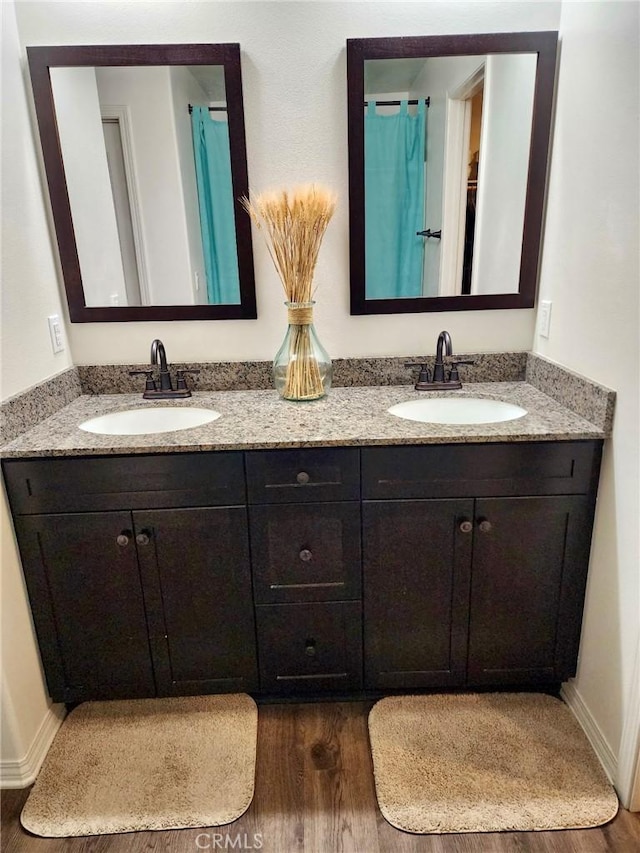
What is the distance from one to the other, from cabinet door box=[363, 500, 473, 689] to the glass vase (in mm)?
438

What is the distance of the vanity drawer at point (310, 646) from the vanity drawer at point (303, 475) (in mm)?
332

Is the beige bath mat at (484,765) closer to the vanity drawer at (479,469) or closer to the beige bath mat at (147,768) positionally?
the beige bath mat at (147,768)

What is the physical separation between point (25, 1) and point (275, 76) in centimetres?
73

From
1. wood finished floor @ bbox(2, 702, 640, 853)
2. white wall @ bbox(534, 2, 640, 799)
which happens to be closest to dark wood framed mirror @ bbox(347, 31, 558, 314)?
white wall @ bbox(534, 2, 640, 799)

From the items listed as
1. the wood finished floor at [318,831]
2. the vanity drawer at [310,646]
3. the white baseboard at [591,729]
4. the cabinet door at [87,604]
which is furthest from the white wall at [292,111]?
the wood finished floor at [318,831]

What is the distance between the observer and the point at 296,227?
1.53 meters

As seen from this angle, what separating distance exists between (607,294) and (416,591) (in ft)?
3.06

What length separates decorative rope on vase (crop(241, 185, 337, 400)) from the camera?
1523 millimetres

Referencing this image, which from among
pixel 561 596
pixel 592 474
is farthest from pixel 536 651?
pixel 592 474

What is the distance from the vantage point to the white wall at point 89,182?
1.60 m

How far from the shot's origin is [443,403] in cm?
176

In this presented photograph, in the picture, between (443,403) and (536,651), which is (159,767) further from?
(443,403)

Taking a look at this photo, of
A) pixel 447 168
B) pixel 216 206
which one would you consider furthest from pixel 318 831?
pixel 447 168

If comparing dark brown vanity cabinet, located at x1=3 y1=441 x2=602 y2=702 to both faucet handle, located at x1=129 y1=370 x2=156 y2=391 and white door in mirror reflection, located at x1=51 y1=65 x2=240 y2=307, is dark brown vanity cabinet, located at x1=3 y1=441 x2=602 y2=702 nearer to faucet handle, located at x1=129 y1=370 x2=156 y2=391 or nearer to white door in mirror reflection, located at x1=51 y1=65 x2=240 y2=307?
faucet handle, located at x1=129 y1=370 x2=156 y2=391
